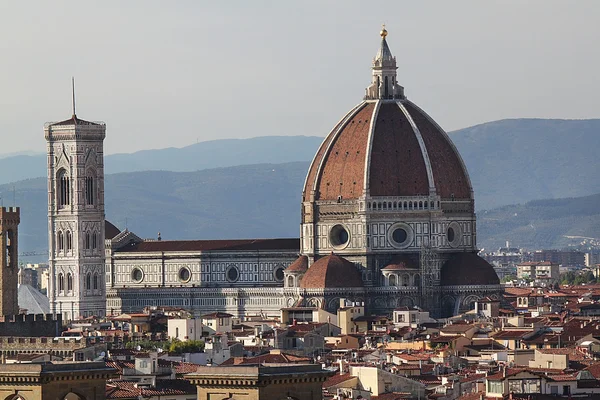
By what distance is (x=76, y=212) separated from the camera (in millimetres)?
151125

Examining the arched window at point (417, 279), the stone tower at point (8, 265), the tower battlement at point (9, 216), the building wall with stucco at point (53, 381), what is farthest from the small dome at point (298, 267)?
the building wall with stucco at point (53, 381)

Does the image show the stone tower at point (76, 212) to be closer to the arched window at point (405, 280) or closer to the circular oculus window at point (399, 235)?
the circular oculus window at point (399, 235)

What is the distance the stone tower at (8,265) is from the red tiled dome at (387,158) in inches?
2103

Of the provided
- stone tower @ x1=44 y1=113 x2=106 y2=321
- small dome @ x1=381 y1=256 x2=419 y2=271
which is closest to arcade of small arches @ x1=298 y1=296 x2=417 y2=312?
small dome @ x1=381 y1=256 x2=419 y2=271

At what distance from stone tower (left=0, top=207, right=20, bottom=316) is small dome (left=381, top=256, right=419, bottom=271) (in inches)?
2059

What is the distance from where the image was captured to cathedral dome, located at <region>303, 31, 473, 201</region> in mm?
143375

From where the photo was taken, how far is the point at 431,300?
14050 centimetres

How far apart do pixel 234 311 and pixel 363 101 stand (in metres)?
14.6

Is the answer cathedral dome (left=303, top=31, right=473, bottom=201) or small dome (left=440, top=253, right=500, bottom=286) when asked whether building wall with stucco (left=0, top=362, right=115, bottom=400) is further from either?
cathedral dome (left=303, top=31, right=473, bottom=201)

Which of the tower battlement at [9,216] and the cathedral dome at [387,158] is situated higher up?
the cathedral dome at [387,158]

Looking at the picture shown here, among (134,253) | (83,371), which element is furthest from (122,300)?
(83,371)

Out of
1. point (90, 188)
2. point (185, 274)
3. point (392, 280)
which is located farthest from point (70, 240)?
point (392, 280)

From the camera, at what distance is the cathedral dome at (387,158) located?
143375mm

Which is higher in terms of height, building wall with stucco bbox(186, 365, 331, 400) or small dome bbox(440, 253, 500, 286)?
small dome bbox(440, 253, 500, 286)
